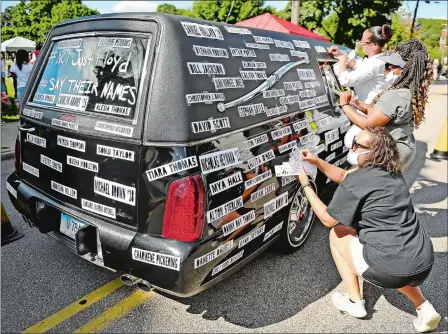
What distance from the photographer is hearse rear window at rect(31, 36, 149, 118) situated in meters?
2.12

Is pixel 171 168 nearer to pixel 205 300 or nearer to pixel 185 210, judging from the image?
pixel 185 210

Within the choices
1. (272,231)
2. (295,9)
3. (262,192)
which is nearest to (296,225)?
(272,231)

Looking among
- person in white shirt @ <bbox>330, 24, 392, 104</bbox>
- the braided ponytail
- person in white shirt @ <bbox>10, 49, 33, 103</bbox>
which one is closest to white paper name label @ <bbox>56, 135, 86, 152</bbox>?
the braided ponytail

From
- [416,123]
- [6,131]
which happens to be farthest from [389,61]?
[6,131]

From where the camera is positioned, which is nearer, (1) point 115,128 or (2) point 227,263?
(1) point 115,128

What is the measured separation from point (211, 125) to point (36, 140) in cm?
139

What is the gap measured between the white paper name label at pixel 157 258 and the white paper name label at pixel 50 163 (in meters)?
0.85

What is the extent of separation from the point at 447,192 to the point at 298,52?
12.1ft

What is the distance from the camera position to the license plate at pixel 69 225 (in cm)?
229

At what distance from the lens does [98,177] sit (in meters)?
2.16

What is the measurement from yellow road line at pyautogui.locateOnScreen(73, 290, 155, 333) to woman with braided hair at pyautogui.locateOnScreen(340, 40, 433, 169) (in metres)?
2.20

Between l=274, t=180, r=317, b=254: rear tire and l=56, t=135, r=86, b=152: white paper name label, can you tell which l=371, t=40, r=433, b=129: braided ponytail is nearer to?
l=274, t=180, r=317, b=254: rear tire

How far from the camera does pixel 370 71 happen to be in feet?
10.9

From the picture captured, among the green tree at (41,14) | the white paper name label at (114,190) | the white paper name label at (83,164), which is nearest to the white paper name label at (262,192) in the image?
the white paper name label at (114,190)
